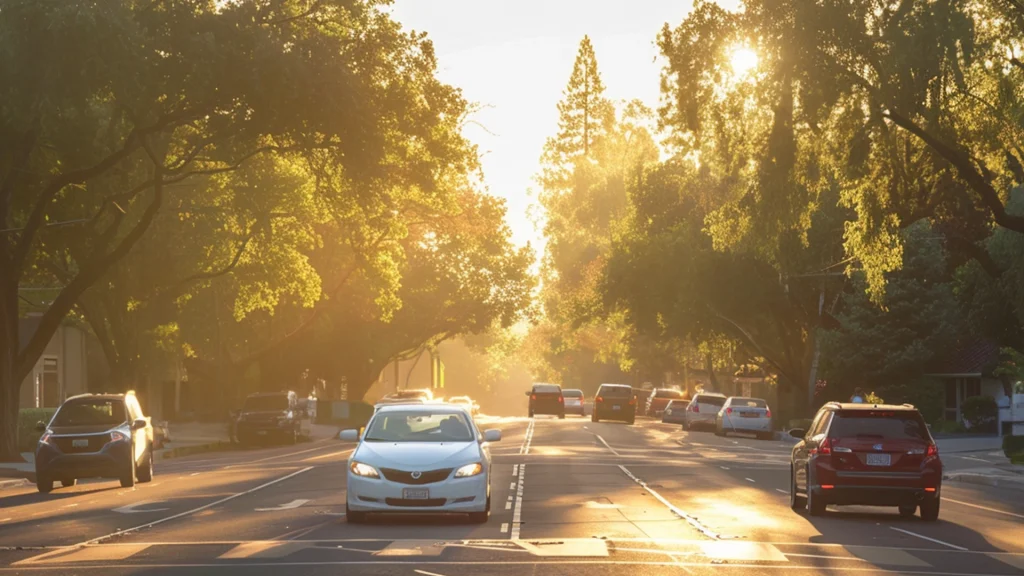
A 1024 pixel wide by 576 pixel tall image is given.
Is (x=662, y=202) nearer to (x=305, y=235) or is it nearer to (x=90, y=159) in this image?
(x=305, y=235)

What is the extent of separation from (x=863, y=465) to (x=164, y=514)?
10.4 metres

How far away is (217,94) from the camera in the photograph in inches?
1341

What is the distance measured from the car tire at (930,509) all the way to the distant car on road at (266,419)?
3540 centimetres

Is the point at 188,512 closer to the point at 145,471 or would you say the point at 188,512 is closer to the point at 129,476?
the point at 129,476

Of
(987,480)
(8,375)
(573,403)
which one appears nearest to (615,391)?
(573,403)

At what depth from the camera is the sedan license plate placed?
22.5 meters

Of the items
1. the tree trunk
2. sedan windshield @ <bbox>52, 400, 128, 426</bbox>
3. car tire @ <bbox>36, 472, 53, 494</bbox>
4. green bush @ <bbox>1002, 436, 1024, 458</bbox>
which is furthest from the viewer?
green bush @ <bbox>1002, 436, 1024, 458</bbox>

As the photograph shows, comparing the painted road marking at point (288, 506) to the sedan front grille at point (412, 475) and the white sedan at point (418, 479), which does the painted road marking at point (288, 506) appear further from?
the sedan front grille at point (412, 475)

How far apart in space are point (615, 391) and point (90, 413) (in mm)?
46487

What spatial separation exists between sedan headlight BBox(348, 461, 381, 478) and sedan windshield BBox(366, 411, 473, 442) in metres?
0.96

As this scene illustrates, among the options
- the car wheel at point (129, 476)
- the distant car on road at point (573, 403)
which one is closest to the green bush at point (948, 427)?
the distant car on road at point (573, 403)

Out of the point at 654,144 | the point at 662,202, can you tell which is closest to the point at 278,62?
the point at 662,202

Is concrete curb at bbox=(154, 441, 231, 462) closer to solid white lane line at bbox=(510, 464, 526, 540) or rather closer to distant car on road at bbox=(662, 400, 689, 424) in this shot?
solid white lane line at bbox=(510, 464, 526, 540)

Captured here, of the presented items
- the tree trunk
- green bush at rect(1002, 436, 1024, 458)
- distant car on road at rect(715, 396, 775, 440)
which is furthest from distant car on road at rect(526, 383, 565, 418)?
the tree trunk
